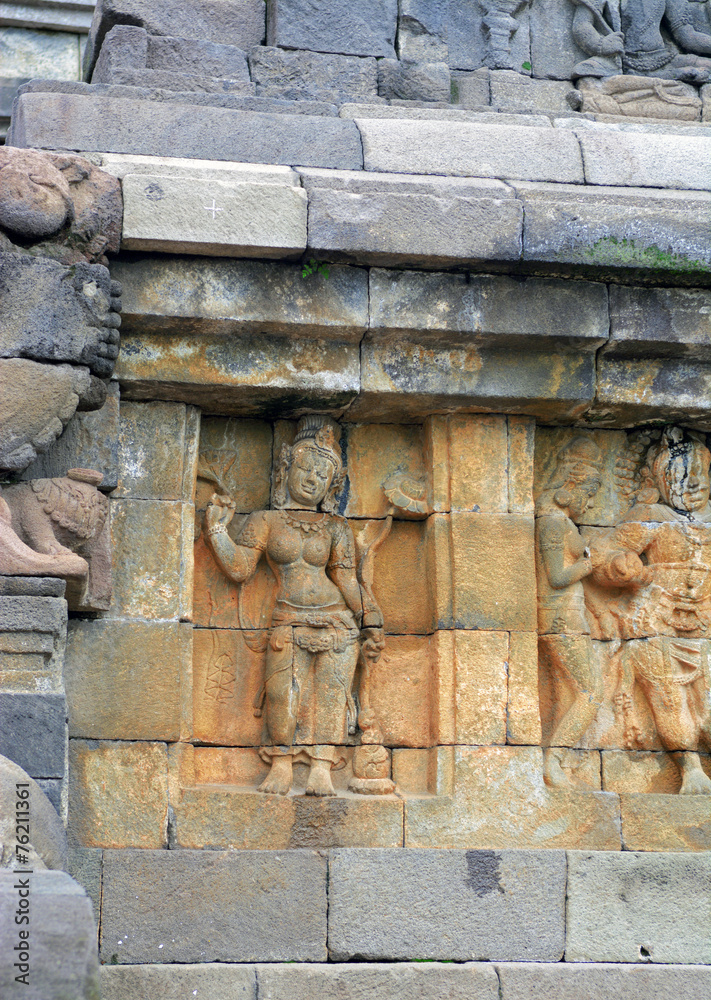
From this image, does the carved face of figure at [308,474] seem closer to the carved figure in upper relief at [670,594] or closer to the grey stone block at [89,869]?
the carved figure in upper relief at [670,594]

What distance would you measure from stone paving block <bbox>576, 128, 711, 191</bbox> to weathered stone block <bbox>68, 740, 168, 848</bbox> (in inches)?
160

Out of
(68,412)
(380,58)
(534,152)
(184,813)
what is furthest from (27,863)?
(380,58)

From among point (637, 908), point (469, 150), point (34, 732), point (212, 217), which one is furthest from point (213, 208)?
point (637, 908)

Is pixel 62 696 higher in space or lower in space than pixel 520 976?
higher

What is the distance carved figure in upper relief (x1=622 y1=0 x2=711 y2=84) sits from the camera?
348 inches

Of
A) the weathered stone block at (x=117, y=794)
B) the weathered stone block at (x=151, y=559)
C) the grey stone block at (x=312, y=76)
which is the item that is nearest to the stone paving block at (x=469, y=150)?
the grey stone block at (x=312, y=76)

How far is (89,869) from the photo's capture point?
6.70 metres

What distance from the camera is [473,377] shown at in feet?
24.8

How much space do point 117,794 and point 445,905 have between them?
1.75 m

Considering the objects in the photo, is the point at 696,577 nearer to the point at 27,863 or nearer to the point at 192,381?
the point at 192,381

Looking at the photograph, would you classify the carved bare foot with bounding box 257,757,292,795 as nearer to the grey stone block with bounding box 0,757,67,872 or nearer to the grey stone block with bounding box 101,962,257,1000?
the grey stone block with bounding box 101,962,257,1000

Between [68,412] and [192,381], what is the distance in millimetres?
832

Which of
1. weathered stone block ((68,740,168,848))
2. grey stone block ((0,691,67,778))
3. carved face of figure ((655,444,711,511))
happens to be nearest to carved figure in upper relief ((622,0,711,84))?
carved face of figure ((655,444,711,511))

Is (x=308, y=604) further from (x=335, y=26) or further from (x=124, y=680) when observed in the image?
(x=335, y=26)
